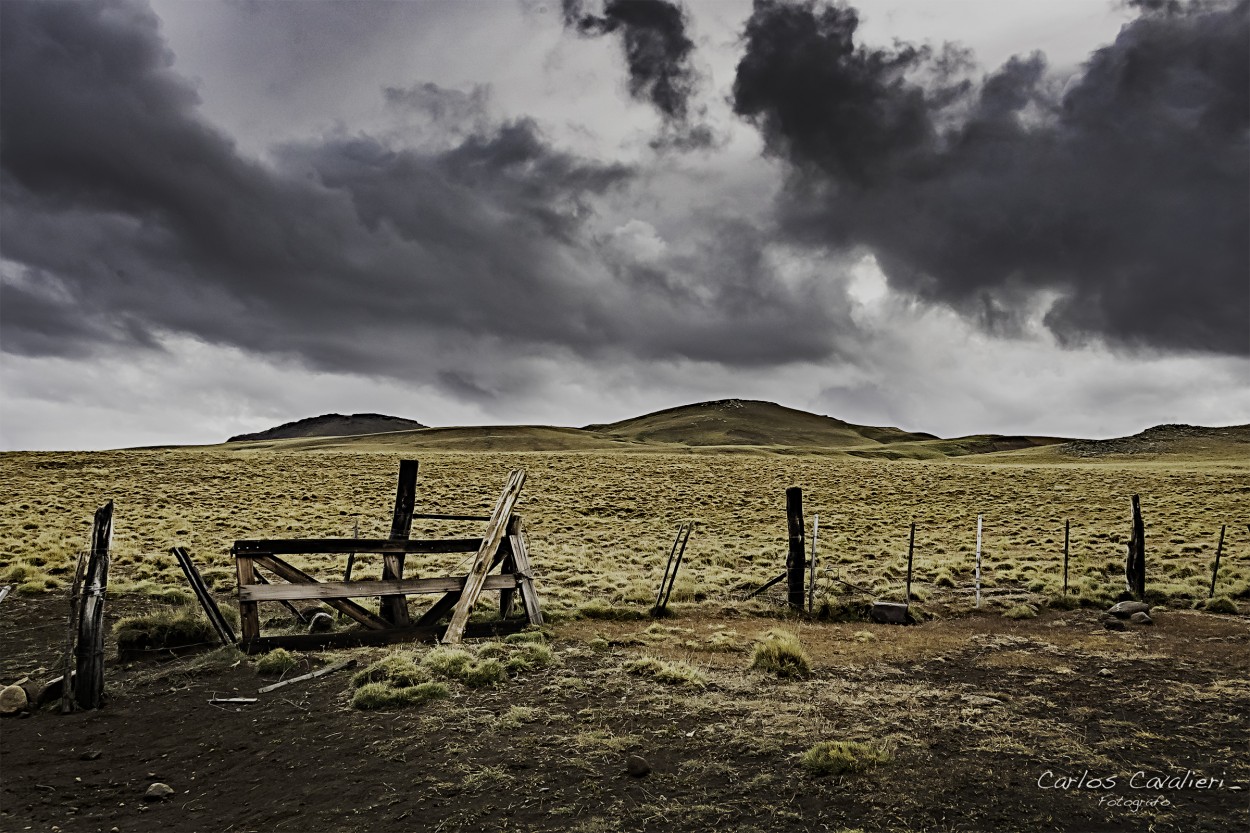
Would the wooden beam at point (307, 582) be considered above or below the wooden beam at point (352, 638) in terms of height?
above

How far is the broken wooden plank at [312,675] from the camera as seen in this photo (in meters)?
9.64

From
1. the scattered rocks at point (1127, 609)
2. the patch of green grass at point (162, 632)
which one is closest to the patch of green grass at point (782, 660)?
the patch of green grass at point (162, 632)

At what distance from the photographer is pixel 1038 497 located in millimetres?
40594

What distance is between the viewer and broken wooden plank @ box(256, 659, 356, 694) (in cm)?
964

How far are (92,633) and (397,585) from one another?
4.04m

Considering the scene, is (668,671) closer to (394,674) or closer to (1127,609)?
(394,674)

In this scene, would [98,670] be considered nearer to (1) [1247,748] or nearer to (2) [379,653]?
(2) [379,653]

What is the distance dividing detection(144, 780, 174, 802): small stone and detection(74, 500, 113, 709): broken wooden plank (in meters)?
3.10

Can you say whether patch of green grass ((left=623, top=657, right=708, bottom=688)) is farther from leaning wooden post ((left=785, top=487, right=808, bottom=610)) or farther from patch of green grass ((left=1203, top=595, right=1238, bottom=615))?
patch of green grass ((left=1203, top=595, right=1238, bottom=615))

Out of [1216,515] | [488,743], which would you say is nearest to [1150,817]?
[488,743]

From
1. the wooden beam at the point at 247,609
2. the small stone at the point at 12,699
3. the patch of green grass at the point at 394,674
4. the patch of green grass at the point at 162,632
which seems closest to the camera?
the small stone at the point at 12,699
